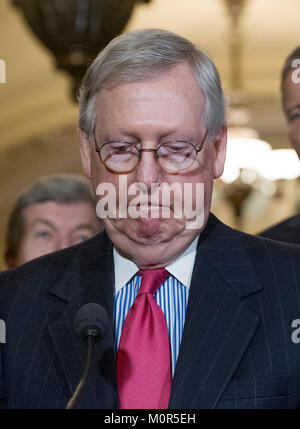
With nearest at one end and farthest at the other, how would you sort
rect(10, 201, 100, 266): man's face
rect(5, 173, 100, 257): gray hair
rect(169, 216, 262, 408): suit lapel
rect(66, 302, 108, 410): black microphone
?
rect(66, 302, 108, 410): black microphone, rect(169, 216, 262, 408): suit lapel, rect(10, 201, 100, 266): man's face, rect(5, 173, 100, 257): gray hair

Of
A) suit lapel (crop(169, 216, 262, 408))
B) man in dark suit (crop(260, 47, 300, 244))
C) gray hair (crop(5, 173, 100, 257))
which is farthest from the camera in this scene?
gray hair (crop(5, 173, 100, 257))

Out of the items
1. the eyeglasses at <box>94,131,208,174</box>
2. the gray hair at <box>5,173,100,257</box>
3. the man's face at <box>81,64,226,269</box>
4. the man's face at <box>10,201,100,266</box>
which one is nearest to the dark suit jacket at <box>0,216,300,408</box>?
the man's face at <box>81,64,226,269</box>

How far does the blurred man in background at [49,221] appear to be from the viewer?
2990mm

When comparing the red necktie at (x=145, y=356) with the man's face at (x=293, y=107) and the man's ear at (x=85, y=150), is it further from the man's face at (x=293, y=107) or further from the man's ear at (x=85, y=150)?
the man's face at (x=293, y=107)

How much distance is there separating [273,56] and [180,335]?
9318 mm

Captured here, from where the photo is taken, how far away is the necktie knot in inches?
71.4

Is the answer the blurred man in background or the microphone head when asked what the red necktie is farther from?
the blurred man in background

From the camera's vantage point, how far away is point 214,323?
1.79m

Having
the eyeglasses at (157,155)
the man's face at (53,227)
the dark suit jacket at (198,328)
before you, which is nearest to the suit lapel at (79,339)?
the dark suit jacket at (198,328)

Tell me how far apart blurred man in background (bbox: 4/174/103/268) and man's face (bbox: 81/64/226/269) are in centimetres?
117
